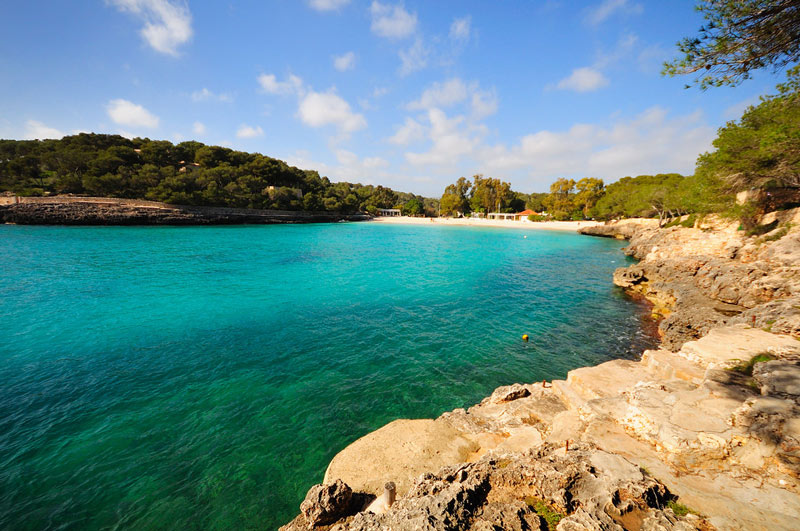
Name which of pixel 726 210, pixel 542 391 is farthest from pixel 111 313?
pixel 726 210

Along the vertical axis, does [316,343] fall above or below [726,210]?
below

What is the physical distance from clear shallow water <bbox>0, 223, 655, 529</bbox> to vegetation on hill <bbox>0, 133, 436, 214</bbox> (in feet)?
211

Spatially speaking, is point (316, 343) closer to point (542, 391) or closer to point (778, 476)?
point (542, 391)

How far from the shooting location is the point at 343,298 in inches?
808

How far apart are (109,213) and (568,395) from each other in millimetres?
89886

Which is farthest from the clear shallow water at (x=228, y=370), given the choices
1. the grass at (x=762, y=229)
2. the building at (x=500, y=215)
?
the building at (x=500, y=215)

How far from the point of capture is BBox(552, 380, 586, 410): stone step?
25.4ft

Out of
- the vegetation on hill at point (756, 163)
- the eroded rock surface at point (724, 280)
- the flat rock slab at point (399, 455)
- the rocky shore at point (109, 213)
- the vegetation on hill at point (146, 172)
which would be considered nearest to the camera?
the flat rock slab at point (399, 455)

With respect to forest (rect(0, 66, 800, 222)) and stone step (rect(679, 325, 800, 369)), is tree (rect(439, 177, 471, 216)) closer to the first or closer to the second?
forest (rect(0, 66, 800, 222))

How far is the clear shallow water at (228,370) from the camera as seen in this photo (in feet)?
21.7

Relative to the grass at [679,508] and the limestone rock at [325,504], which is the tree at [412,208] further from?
the grass at [679,508]

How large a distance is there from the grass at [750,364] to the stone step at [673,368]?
694 mm

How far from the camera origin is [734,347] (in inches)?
342

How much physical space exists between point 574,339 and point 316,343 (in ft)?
42.5
